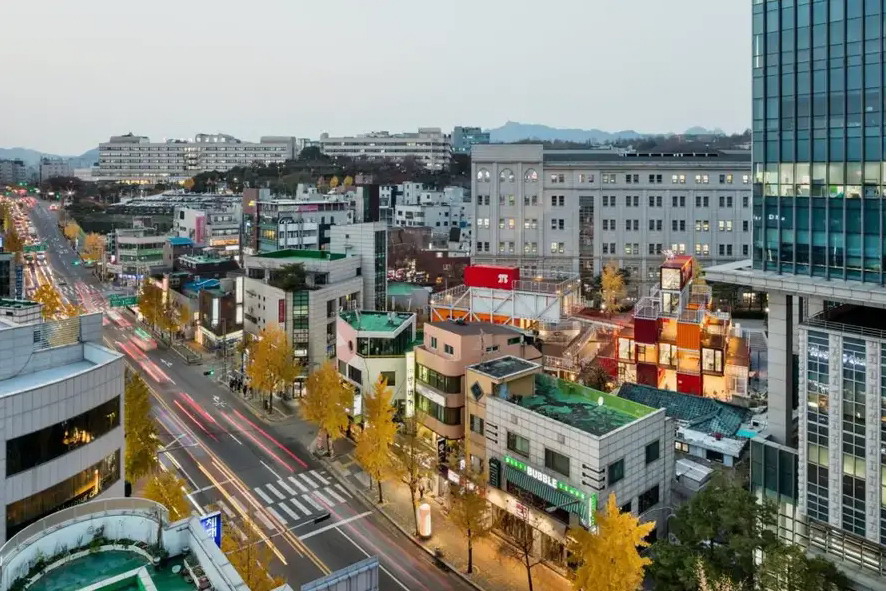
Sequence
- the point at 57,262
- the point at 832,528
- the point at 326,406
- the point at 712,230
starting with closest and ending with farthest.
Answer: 1. the point at 832,528
2. the point at 326,406
3. the point at 712,230
4. the point at 57,262

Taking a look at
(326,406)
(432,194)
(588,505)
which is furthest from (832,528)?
(432,194)

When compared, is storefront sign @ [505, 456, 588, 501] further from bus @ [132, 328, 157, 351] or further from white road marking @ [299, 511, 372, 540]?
bus @ [132, 328, 157, 351]

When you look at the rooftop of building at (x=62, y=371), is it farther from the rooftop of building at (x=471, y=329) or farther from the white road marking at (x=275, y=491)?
the rooftop of building at (x=471, y=329)

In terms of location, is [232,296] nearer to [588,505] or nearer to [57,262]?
[588,505]

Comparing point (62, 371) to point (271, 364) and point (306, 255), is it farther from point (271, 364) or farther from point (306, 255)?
point (306, 255)

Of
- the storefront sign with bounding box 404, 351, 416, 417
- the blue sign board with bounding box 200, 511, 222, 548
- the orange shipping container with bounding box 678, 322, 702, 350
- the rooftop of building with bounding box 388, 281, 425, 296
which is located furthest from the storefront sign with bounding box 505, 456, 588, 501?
the rooftop of building with bounding box 388, 281, 425, 296

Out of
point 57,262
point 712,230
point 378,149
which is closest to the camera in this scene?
point 712,230
